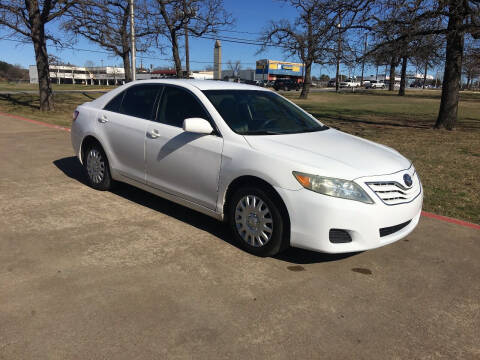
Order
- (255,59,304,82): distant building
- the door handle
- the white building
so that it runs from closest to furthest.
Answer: the door handle, (255,59,304,82): distant building, the white building

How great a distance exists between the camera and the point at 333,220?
352cm

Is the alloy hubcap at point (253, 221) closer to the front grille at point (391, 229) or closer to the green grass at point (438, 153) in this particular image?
the front grille at point (391, 229)

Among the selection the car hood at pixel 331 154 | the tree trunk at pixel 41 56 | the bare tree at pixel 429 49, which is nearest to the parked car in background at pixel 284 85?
the tree trunk at pixel 41 56

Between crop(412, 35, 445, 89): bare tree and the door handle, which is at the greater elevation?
crop(412, 35, 445, 89): bare tree

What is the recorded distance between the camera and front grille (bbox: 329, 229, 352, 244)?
3.59 metres

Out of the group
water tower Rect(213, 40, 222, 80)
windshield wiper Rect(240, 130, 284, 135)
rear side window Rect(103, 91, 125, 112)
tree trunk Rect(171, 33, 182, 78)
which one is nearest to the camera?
windshield wiper Rect(240, 130, 284, 135)

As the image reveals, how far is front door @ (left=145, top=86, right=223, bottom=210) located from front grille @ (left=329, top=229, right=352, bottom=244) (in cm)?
125

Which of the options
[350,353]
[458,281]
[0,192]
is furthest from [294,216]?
[0,192]

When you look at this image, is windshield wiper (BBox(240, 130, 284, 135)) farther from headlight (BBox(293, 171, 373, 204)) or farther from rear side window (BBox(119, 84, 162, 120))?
rear side window (BBox(119, 84, 162, 120))

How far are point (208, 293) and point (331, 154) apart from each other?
1.67m

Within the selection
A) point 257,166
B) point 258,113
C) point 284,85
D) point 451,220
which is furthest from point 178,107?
point 284,85

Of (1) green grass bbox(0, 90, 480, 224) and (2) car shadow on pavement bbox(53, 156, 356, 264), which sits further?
(1) green grass bbox(0, 90, 480, 224)

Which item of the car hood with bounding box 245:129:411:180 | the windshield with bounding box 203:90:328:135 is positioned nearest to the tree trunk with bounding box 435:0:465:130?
the windshield with bounding box 203:90:328:135

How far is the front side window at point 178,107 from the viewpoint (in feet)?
15.0
